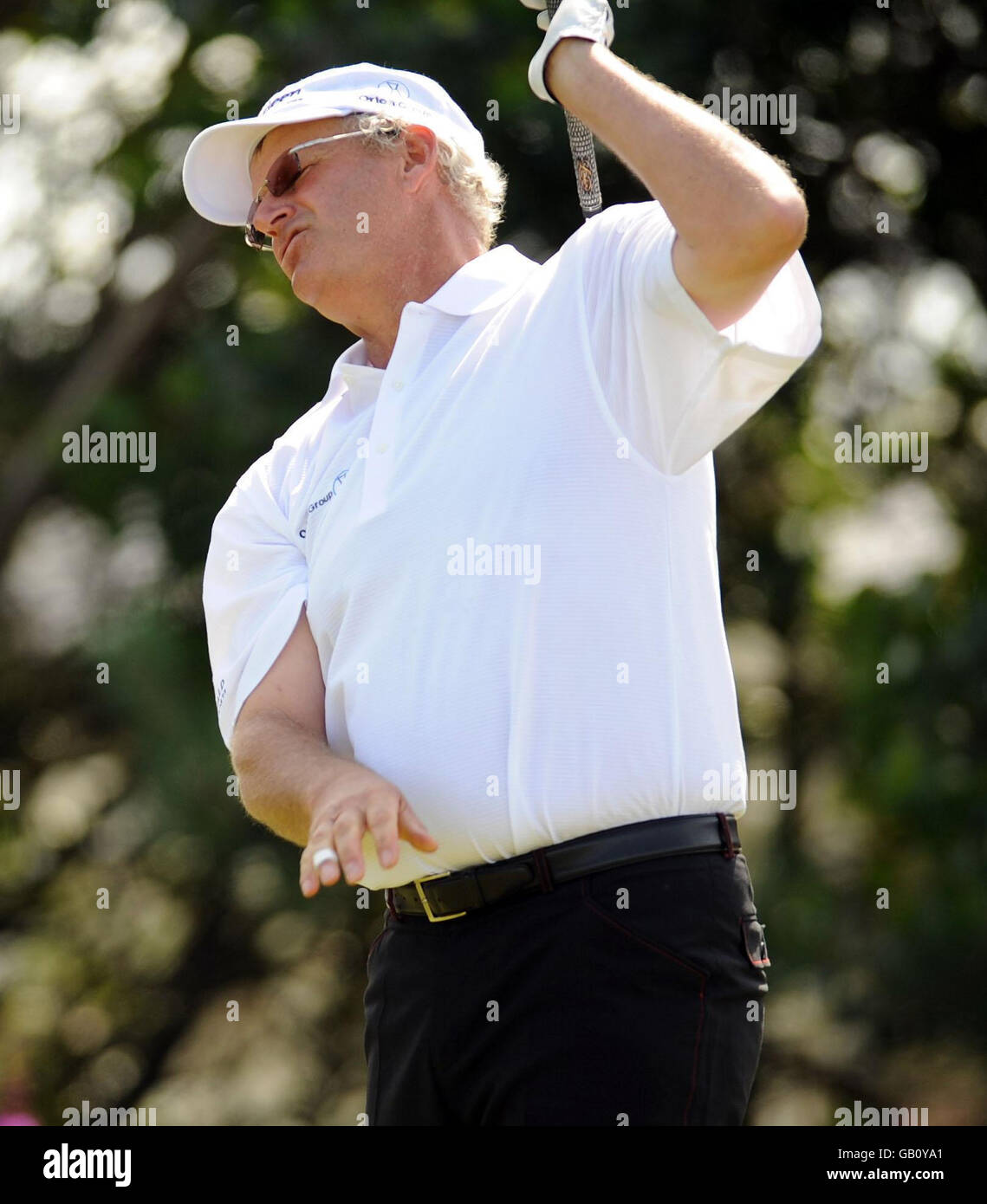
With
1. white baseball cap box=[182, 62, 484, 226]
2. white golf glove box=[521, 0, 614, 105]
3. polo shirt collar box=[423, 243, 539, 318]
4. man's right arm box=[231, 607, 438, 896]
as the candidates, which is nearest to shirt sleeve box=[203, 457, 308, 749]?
man's right arm box=[231, 607, 438, 896]

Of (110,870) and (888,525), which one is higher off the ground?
(888,525)

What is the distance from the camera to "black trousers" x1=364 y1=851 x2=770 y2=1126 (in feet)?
6.78

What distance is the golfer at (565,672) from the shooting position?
209cm

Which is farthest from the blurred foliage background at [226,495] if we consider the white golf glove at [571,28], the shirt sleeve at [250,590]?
the white golf glove at [571,28]

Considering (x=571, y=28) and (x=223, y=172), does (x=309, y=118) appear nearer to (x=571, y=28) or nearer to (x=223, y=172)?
(x=223, y=172)

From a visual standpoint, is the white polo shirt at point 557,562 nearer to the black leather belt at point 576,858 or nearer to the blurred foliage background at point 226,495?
the black leather belt at point 576,858

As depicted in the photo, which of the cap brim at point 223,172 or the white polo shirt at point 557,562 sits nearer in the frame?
the white polo shirt at point 557,562

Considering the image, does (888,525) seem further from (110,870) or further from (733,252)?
(733,252)

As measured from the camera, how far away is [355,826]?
2025 mm

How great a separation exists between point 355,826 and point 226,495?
5520 mm

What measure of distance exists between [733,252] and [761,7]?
5.81 m

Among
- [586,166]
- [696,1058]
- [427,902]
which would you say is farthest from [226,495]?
[696,1058]
